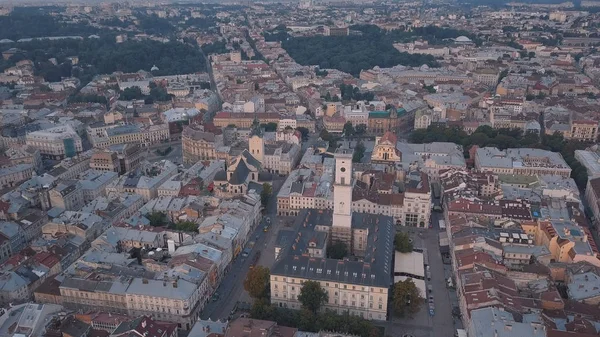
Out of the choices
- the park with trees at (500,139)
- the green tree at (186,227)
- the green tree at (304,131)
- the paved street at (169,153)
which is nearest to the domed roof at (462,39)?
the park with trees at (500,139)

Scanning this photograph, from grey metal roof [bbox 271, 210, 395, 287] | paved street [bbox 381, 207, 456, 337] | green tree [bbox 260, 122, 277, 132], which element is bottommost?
green tree [bbox 260, 122, 277, 132]

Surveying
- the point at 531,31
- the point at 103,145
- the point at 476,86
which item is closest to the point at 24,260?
the point at 103,145

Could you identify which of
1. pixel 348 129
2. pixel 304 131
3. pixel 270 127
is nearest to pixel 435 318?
pixel 348 129

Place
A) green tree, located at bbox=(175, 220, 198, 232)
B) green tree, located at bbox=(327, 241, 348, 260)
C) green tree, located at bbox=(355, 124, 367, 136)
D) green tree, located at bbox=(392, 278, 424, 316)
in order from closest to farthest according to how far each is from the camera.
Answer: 1. green tree, located at bbox=(392, 278, 424, 316)
2. green tree, located at bbox=(327, 241, 348, 260)
3. green tree, located at bbox=(175, 220, 198, 232)
4. green tree, located at bbox=(355, 124, 367, 136)

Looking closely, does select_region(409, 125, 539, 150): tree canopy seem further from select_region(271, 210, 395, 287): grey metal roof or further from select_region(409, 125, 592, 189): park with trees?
select_region(271, 210, 395, 287): grey metal roof

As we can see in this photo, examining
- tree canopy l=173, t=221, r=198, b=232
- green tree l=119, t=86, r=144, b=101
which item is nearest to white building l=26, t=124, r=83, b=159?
green tree l=119, t=86, r=144, b=101

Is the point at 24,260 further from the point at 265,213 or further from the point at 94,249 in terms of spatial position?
the point at 265,213

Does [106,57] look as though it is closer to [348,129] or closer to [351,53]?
[351,53]

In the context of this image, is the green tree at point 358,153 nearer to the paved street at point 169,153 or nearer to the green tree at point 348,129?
the green tree at point 348,129
